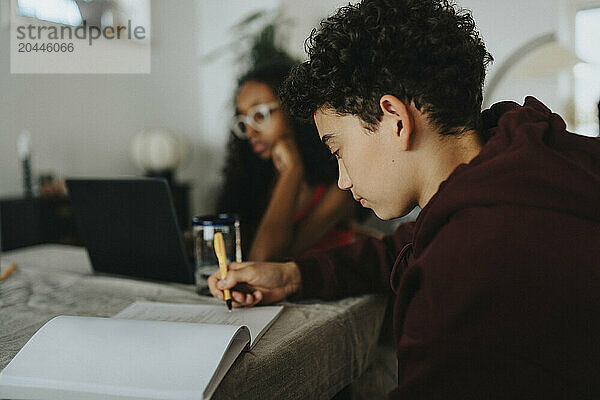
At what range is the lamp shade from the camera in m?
2.92

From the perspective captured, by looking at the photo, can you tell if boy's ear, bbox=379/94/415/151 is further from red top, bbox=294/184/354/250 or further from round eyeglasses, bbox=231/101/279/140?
round eyeglasses, bbox=231/101/279/140

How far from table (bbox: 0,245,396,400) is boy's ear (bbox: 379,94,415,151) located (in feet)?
0.94

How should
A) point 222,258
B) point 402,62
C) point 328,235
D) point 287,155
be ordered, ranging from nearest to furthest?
1. point 402,62
2. point 222,258
3. point 328,235
4. point 287,155

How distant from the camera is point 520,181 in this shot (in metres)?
0.58

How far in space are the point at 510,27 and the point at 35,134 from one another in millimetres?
2114

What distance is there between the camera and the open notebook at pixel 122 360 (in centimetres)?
57

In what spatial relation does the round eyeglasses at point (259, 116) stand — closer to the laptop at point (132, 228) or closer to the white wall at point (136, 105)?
the laptop at point (132, 228)

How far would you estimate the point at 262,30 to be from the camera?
9.80 feet

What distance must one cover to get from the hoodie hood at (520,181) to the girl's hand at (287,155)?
0.96 metres

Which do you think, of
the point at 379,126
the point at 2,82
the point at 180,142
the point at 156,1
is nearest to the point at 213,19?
the point at 156,1

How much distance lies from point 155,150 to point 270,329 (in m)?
2.28

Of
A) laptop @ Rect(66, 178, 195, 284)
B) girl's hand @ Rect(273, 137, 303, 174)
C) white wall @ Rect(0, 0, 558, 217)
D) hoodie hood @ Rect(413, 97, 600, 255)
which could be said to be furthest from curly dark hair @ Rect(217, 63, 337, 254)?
white wall @ Rect(0, 0, 558, 217)

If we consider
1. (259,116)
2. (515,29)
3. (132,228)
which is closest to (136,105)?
(259,116)

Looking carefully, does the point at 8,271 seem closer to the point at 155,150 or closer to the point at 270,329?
the point at 270,329
